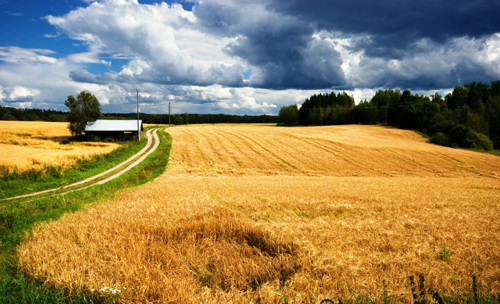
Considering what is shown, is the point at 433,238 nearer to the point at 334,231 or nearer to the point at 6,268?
the point at 334,231

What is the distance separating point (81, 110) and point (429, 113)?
99.1 m

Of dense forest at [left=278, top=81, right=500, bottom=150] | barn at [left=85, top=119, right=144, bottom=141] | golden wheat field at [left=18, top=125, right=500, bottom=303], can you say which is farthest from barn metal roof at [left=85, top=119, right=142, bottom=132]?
dense forest at [left=278, top=81, right=500, bottom=150]

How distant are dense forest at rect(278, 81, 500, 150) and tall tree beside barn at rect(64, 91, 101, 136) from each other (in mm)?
86497

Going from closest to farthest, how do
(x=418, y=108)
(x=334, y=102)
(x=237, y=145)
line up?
1. (x=237, y=145)
2. (x=418, y=108)
3. (x=334, y=102)

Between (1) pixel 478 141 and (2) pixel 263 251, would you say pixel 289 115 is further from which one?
(2) pixel 263 251

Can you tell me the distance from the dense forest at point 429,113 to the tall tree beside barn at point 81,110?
86497 mm

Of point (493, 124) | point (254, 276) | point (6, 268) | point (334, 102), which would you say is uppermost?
point (334, 102)

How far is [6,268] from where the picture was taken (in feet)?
20.4

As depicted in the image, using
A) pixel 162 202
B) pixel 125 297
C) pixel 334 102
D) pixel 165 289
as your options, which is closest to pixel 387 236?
pixel 165 289

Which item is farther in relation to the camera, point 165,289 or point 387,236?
point 387,236

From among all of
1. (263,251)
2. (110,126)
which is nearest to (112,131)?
(110,126)

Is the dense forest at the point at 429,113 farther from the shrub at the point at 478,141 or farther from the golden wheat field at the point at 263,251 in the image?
the golden wheat field at the point at 263,251

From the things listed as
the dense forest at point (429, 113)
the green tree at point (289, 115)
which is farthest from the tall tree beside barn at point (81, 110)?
the green tree at point (289, 115)

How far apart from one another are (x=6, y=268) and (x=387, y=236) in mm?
9181
